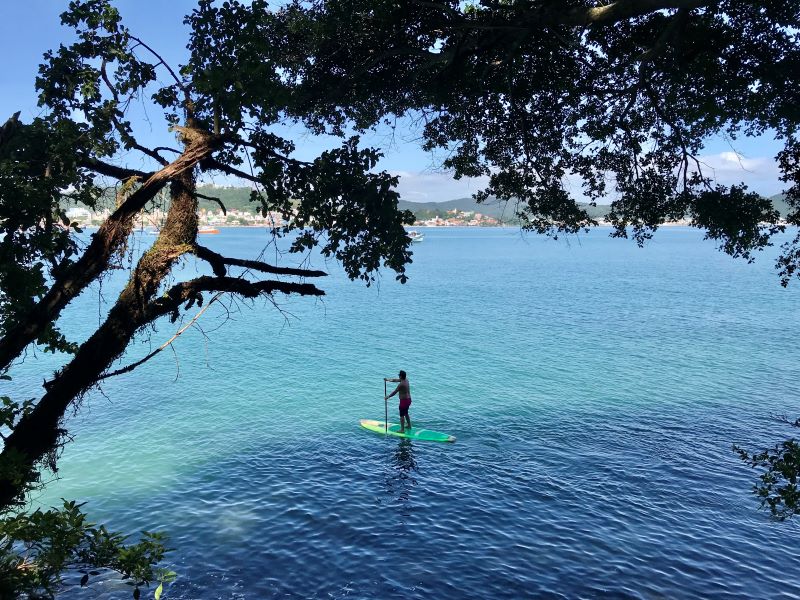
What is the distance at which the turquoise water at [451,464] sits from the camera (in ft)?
45.5

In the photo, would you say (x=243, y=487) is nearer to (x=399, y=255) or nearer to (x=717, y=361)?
(x=399, y=255)

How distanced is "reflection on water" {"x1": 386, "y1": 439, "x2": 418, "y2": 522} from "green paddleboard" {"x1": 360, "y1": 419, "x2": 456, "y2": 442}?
17.4 inches

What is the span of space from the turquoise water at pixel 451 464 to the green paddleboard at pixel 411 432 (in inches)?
17.1

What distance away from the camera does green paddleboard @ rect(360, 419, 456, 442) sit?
75.7 feet

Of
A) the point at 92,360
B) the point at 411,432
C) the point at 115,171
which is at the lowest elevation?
the point at 411,432

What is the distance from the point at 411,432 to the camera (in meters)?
23.7

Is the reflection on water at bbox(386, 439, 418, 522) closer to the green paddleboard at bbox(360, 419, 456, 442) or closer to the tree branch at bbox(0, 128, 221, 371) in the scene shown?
the green paddleboard at bbox(360, 419, 456, 442)

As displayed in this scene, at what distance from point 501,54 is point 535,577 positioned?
12198 millimetres

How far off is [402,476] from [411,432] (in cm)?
407

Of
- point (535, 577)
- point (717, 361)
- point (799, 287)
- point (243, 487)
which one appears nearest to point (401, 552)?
point (535, 577)

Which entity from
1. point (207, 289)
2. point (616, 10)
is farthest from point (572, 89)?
point (207, 289)

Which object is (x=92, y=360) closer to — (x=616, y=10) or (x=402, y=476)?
(x=616, y=10)

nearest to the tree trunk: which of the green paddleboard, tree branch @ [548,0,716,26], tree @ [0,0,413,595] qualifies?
tree @ [0,0,413,595]

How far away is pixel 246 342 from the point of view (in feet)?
143
